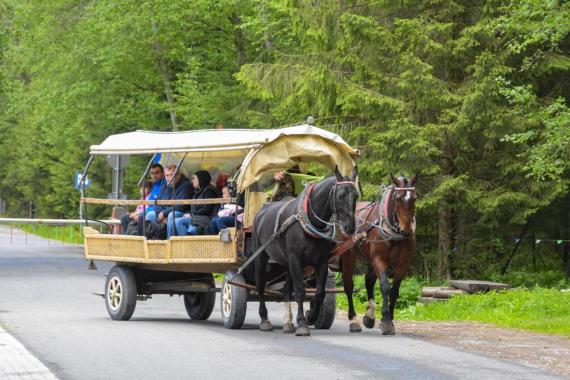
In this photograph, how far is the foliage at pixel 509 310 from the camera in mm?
19305

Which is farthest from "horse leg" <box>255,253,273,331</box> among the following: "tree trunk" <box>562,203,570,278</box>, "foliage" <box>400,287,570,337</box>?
"tree trunk" <box>562,203,570,278</box>

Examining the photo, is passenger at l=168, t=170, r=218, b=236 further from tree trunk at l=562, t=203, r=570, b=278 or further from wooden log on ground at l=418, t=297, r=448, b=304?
tree trunk at l=562, t=203, r=570, b=278

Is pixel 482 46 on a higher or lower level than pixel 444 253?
higher

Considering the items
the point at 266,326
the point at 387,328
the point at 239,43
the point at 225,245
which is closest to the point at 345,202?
the point at 387,328

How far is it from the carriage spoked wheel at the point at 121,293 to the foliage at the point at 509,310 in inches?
184

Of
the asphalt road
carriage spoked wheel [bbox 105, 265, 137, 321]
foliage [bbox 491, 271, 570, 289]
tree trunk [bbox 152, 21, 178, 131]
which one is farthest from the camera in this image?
tree trunk [bbox 152, 21, 178, 131]

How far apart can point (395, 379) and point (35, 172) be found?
238 ft

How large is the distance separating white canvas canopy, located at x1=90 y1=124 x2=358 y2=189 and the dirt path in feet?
8.23

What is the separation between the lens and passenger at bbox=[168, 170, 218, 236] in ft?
59.7

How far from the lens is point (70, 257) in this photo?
140ft

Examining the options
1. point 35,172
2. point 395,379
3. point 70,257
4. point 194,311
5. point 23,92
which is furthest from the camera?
point 35,172

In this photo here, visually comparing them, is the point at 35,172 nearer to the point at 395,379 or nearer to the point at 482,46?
the point at 482,46

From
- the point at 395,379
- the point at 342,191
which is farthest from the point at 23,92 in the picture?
the point at 395,379

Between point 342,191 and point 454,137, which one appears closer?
point 342,191
